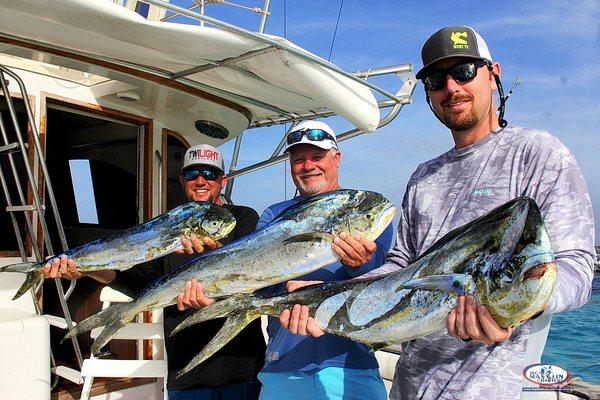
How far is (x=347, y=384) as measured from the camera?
2.48 metres

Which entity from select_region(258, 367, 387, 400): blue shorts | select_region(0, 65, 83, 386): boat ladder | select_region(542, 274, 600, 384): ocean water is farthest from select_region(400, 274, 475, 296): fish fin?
select_region(542, 274, 600, 384): ocean water

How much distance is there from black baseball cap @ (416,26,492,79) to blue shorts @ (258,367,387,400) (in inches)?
57.2

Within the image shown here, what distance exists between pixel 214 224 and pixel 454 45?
64.8 inches

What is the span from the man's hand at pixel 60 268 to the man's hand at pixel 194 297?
851 millimetres

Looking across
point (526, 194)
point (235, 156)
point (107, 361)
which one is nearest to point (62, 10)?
point (107, 361)

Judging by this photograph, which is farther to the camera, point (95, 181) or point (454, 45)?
point (95, 181)

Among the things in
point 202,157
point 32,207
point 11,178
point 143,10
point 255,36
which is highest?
point 143,10

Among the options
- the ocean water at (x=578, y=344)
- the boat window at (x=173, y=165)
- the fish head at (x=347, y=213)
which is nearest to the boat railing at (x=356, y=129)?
the boat window at (x=173, y=165)

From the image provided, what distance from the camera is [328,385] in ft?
8.07

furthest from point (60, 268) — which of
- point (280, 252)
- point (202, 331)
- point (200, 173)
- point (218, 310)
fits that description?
point (280, 252)

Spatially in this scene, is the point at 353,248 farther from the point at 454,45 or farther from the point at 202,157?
the point at 202,157

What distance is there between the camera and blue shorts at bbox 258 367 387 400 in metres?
2.46

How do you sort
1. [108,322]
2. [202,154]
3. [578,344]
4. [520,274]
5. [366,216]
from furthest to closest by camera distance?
[578,344]
[202,154]
[108,322]
[366,216]
[520,274]

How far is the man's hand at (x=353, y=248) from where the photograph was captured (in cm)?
229
